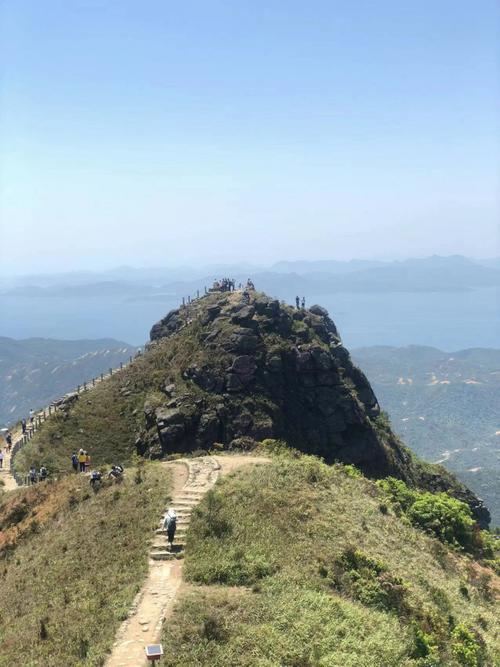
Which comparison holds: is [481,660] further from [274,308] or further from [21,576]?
[274,308]

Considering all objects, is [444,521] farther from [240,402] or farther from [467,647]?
[240,402]

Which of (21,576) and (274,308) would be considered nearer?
(21,576)

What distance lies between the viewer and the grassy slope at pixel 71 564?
17.5m

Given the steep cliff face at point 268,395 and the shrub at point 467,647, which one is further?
the steep cliff face at point 268,395

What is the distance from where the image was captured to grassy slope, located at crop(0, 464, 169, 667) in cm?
1752

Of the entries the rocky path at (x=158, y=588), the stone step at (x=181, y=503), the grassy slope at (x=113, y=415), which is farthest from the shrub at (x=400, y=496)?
the grassy slope at (x=113, y=415)

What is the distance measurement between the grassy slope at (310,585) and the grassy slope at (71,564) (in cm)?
234

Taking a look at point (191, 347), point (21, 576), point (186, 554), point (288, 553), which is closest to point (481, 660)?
point (288, 553)

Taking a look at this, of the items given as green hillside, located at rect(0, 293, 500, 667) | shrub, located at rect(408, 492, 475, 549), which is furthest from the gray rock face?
shrub, located at rect(408, 492, 475, 549)

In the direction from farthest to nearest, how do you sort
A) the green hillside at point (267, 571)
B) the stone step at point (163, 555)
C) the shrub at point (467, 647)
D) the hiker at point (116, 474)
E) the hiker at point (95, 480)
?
the hiker at point (116, 474), the hiker at point (95, 480), the stone step at point (163, 555), the shrub at point (467, 647), the green hillside at point (267, 571)

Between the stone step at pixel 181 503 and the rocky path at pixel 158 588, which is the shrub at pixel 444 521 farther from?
the stone step at pixel 181 503

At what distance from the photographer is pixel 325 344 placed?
73438 mm

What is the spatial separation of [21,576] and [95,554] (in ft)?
11.4

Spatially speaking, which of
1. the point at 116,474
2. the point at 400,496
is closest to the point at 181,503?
the point at 116,474
